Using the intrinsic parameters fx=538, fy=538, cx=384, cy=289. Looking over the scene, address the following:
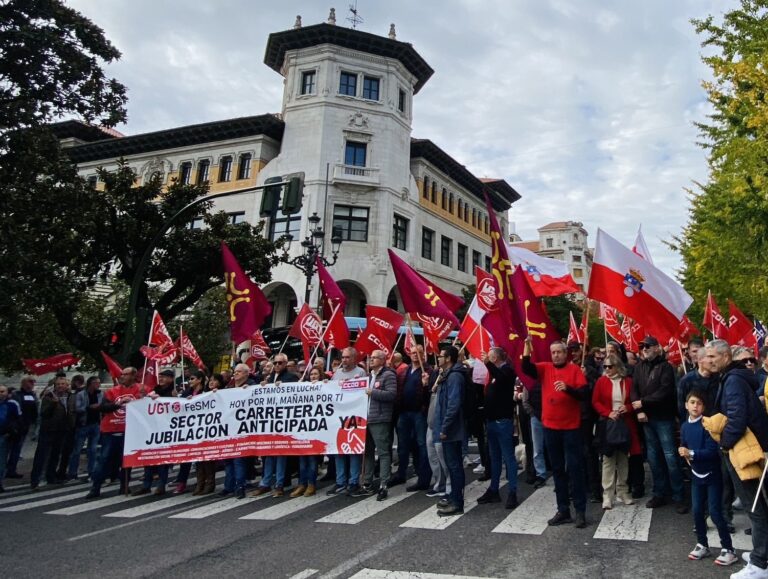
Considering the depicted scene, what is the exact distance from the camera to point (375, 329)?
432 inches

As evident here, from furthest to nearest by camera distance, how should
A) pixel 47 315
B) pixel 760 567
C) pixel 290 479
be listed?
pixel 47 315 < pixel 290 479 < pixel 760 567

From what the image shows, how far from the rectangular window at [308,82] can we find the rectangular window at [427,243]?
1175 cm

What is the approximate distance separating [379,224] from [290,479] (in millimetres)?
25548

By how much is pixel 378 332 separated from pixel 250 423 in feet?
11.5

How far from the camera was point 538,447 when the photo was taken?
26.6 ft

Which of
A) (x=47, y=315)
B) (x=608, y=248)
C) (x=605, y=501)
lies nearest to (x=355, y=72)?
(x=47, y=315)

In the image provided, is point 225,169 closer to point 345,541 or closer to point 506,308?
point 506,308

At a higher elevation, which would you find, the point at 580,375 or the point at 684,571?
the point at 580,375

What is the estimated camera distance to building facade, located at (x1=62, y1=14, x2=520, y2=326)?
32.9 m

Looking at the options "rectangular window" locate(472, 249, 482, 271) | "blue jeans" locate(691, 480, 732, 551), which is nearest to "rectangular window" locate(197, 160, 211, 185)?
"rectangular window" locate(472, 249, 482, 271)

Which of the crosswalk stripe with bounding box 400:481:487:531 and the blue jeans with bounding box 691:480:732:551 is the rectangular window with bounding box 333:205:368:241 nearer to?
the crosswalk stripe with bounding box 400:481:487:531

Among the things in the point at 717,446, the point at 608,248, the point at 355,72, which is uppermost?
the point at 355,72

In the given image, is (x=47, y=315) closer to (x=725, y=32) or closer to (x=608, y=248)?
(x=608, y=248)

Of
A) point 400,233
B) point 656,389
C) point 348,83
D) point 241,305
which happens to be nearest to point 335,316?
point 241,305
